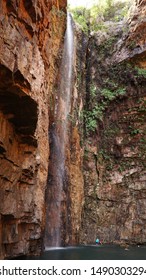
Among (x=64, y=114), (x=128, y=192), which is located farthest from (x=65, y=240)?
(x=64, y=114)

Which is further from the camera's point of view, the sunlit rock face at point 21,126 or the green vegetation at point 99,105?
the green vegetation at point 99,105

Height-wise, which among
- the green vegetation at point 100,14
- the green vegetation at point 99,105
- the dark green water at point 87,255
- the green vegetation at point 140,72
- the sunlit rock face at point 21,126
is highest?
the green vegetation at point 100,14

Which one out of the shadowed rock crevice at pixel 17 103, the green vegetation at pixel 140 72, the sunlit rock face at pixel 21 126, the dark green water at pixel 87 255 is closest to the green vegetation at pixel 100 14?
the green vegetation at pixel 140 72

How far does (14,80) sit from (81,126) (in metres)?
10.6

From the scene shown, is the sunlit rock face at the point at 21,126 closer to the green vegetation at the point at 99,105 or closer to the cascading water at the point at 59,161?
the cascading water at the point at 59,161

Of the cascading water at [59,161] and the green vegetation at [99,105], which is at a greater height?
the green vegetation at [99,105]

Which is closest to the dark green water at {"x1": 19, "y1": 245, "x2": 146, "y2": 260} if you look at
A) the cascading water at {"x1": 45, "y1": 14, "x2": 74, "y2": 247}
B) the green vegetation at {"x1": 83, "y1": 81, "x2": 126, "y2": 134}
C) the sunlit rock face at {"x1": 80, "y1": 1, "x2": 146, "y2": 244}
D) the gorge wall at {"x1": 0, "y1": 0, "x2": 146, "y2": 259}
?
the gorge wall at {"x1": 0, "y1": 0, "x2": 146, "y2": 259}

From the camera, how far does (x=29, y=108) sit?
251 inches

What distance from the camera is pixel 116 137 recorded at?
54.5ft

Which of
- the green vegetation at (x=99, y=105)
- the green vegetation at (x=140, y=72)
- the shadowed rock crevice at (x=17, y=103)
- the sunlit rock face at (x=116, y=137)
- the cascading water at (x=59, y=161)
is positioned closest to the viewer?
the shadowed rock crevice at (x=17, y=103)

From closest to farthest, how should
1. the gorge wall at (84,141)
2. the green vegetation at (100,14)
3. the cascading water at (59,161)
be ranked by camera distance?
the gorge wall at (84,141)
the cascading water at (59,161)
the green vegetation at (100,14)

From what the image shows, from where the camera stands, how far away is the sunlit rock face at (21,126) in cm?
550

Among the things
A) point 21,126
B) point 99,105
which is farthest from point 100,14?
point 21,126

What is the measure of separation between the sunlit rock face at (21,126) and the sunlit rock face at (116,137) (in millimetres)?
6199
